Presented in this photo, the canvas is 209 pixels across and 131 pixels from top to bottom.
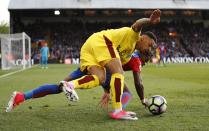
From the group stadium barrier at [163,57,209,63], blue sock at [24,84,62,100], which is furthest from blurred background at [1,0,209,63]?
blue sock at [24,84,62,100]

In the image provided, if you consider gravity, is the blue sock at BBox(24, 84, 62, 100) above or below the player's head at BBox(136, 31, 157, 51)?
below

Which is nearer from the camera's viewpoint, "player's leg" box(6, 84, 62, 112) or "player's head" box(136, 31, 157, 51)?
"player's leg" box(6, 84, 62, 112)

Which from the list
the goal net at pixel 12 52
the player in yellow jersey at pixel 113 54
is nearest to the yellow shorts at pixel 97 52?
the player in yellow jersey at pixel 113 54

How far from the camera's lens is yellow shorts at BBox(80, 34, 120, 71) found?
288 inches

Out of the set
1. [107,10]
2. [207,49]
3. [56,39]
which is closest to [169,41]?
[207,49]

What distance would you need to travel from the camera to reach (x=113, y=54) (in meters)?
7.29

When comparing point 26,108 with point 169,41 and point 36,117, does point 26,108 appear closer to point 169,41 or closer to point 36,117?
point 36,117

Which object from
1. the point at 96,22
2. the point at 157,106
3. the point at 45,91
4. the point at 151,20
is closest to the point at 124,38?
the point at 151,20

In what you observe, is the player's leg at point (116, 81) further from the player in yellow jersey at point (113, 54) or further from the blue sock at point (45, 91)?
the blue sock at point (45, 91)

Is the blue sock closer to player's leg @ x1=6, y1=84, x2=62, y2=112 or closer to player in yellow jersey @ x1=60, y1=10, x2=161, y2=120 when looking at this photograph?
player's leg @ x1=6, y1=84, x2=62, y2=112

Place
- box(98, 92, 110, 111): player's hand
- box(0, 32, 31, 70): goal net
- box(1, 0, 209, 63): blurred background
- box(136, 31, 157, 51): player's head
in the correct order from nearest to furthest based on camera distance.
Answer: box(136, 31, 157, 51): player's head, box(98, 92, 110, 111): player's hand, box(0, 32, 31, 70): goal net, box(1, 0, 209, 63): blurred background

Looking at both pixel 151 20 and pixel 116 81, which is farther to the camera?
pixel 116 81

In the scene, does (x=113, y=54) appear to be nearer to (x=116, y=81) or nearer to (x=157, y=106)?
(x=116, y=81)

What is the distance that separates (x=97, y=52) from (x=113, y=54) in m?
0.25
